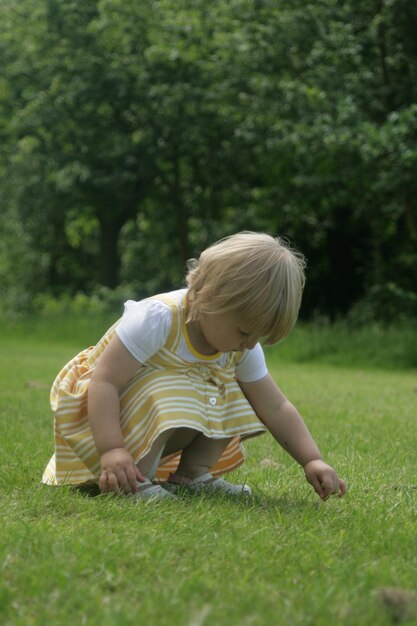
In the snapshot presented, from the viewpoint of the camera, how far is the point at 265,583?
2186 millimetres

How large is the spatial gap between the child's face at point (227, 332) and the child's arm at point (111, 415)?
0.29m

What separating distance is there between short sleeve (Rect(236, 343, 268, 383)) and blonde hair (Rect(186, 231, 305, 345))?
291 millimetres

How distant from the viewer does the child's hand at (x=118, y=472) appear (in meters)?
3.15

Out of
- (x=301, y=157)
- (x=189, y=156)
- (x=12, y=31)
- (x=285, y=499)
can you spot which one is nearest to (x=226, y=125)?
(x=189, y=156)

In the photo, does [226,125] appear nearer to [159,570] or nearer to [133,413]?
[133,413]

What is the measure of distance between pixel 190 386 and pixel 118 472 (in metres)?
0.41

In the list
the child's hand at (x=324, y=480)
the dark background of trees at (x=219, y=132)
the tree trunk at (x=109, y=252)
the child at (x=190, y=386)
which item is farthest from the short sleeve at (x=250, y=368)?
the tree trunk at (x=109, y=252)

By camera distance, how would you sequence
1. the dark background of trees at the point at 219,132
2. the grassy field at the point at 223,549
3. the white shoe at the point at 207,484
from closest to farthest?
the grassy field at the point at 223,549 < the white shoe at the point at 207,484 < the dark background of trees at the point at 219,132

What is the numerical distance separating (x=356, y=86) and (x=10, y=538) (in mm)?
11430

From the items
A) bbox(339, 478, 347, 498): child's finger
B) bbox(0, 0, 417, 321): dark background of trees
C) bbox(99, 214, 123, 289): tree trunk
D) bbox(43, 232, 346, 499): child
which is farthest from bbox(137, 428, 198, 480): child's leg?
bbox(99, 214, 123, 289): tree trunk

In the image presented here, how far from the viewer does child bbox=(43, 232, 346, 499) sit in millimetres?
3121

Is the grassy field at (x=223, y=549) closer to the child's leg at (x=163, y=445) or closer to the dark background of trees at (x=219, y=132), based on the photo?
the child's leg at (x=163, y=445)

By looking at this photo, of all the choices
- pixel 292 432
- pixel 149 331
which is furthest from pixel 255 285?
pixel 292 432

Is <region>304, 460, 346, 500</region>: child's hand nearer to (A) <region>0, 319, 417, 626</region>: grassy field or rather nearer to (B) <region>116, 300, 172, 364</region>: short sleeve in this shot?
(A) <region>0, 319, 417, 626</region>: grassy field
